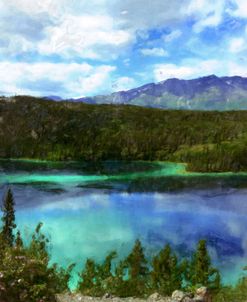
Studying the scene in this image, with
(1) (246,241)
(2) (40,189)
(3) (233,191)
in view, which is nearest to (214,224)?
(1) (246,241)

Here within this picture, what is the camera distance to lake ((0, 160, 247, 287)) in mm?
91250

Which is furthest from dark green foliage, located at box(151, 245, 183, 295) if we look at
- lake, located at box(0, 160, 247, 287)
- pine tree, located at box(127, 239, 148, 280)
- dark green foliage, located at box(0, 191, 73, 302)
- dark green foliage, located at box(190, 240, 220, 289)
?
dark green foliage, located at box(0, 191, 73, 302)

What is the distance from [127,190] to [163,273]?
110 metres

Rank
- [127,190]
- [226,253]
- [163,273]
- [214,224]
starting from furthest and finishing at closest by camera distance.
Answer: [127,190], [214,224], [226,253], [163,273]

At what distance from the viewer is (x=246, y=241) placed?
101 meters

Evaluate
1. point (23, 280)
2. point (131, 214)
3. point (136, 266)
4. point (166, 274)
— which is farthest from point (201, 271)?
point (131, 214)

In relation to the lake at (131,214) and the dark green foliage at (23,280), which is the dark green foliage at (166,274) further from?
the dark green foliage at (23,280)

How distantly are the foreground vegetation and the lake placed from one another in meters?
12.5

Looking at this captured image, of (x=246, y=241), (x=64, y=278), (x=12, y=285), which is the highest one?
(x=12, y=285)

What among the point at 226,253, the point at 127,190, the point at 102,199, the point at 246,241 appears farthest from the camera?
the point at 127,190

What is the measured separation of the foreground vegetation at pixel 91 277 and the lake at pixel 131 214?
41.2 feet

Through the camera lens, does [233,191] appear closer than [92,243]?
No

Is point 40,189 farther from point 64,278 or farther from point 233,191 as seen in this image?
point 64,278

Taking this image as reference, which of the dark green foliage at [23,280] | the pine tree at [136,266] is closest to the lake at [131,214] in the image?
the pine tree at [136,266]
